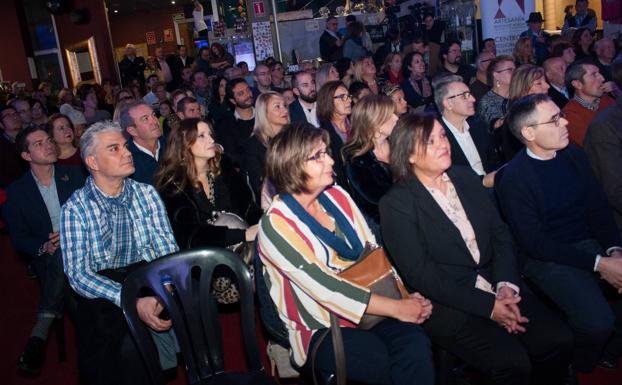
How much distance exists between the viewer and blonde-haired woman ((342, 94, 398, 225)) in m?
3.23

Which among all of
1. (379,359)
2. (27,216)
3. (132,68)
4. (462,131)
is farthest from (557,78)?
(132,68)

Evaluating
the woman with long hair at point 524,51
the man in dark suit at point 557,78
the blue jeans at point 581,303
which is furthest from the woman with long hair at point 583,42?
the blue jeans at point 581,303

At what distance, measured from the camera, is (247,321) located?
2029mm

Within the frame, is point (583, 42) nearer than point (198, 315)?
No

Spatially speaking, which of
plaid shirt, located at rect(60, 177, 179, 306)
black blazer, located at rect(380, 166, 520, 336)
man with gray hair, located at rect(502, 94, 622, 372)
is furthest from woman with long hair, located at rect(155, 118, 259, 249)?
man with gray hair, located at rect(502, 94, 622, 372)

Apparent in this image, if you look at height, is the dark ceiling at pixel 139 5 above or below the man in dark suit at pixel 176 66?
above

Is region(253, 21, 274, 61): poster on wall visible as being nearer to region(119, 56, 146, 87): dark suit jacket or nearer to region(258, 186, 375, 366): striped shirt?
region(119, 56, 146, 87): dark suit jacket

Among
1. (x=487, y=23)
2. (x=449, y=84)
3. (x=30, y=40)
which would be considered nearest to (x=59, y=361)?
(x=449, y=84)

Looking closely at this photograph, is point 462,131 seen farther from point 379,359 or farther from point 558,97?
point 379,359

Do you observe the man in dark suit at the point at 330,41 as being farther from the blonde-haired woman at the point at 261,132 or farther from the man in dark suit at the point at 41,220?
the man in dark suit at the point at 41,220

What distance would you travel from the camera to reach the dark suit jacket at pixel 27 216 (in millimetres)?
3367

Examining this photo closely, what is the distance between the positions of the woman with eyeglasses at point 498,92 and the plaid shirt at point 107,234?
10.7ft

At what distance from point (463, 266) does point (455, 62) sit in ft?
18.4

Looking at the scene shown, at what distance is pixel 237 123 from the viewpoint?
533cm
